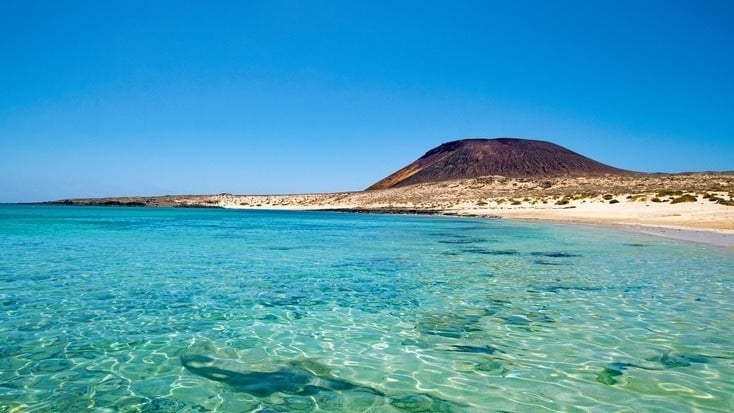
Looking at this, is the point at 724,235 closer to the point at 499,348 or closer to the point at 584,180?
the point at 499,348

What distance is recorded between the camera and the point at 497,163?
151500 mm

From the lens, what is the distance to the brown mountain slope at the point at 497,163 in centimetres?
14175

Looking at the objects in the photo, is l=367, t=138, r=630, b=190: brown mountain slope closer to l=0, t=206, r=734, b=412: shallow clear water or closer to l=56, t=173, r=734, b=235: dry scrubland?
l=56, t=173, r=734, b=235: dry scrubland

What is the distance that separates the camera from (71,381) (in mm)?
6242

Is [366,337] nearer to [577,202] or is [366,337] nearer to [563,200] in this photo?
[577,202]

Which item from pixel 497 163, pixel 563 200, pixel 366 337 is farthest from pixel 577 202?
pixel 497 163

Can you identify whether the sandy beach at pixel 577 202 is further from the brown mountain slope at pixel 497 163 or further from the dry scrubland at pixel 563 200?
the brown mountain slope at pixel 497 163

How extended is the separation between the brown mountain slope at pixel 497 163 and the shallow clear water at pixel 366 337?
119925mm

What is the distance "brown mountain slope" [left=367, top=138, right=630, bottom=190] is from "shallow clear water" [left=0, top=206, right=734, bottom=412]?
119925mm

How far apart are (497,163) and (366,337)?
149m

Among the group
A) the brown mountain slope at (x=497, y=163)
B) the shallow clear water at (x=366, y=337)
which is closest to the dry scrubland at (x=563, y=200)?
the shallow clear water at (x=366, y=337)

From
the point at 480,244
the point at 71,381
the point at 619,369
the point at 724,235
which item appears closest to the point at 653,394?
the point at 619,369

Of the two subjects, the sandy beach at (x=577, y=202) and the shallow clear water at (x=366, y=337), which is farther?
the sandy beach at (x=577, y=202)

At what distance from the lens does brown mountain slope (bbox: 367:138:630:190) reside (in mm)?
141750
